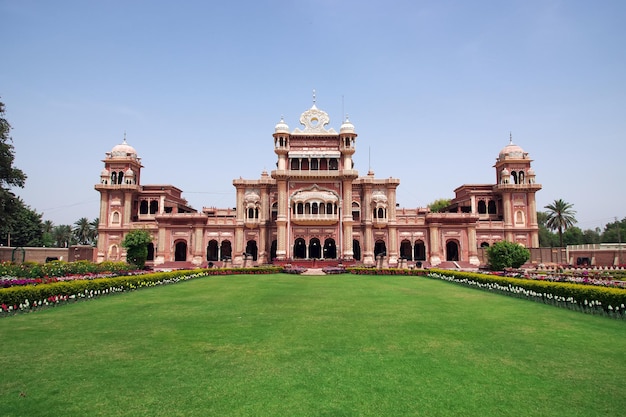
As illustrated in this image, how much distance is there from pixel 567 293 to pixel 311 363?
1177 centimetres

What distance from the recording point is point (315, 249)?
45.1 m

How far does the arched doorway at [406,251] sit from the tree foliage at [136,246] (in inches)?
1120

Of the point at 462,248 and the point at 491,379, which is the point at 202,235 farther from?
the point at 491,379

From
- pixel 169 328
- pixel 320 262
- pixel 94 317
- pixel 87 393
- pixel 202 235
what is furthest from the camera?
pixel 202 235

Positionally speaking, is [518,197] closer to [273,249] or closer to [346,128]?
[346,128]

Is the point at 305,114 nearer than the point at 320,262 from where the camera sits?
No

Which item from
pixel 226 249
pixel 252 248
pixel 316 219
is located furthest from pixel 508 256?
pixel 226 249

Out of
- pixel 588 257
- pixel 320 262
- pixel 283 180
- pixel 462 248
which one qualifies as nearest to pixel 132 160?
pixel 283 180

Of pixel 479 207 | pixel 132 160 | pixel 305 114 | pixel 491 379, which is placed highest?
pixel 305 114

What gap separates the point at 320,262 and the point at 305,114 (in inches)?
666

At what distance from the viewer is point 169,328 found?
1018 cm

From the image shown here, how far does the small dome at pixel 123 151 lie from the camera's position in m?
48.4

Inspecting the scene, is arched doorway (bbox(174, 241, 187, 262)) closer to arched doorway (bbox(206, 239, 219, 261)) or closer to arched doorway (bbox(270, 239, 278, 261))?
arched doorway (bbox(206, 239, 219, 261))

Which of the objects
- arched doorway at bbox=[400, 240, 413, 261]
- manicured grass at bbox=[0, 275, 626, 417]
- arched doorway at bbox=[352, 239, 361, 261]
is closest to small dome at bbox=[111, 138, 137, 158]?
arched doorway at bbox=[352, 239, 361, 261]
